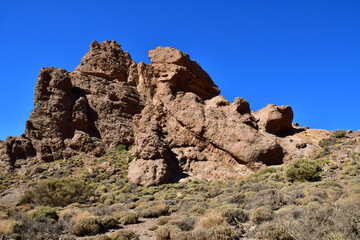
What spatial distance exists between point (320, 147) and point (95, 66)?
32.7 meters

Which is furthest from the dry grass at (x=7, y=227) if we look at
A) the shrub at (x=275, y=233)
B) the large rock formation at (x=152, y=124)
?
the large rock formation at (x=152, y=124)

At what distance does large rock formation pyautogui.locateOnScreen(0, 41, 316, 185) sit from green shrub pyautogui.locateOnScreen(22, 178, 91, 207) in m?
5.54

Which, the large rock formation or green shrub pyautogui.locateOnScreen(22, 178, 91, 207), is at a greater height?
the large rock formation

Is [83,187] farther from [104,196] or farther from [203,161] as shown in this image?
[203,161]

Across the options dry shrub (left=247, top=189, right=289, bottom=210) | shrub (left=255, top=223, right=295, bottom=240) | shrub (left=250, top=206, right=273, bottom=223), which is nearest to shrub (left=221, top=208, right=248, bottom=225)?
shrub (left=250, top=206, right=273, bottom=223)

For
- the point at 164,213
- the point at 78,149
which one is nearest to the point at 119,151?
the point at 78,149

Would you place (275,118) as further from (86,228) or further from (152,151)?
(86,228)

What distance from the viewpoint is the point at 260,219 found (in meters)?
9.66

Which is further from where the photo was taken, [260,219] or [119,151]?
[119,151]

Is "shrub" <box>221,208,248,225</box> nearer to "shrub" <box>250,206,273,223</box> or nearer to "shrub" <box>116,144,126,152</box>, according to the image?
"shrub" <box>250,206,273,223</box>

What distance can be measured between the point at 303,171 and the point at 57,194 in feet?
61.9

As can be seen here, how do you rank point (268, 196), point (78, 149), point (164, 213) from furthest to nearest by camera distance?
1. point (78, 149)
2. point (164, 213)
3. point (268, 196)

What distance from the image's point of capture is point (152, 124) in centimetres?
2886

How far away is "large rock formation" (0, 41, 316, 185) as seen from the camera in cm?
2680
